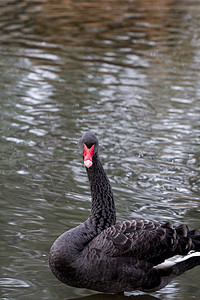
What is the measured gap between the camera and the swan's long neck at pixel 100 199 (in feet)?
15.1

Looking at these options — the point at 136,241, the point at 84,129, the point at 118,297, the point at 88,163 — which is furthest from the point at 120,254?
the point at 84,129

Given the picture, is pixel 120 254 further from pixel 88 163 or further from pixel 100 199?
pixel 88 163

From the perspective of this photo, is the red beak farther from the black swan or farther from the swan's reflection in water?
the swan's reflection in water

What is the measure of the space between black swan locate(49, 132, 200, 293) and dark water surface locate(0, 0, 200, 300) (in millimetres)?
310

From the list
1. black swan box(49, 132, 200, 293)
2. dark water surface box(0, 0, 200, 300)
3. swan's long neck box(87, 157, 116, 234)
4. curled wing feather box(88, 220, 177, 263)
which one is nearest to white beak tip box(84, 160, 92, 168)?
black swan box(49, 132, 200, 293)

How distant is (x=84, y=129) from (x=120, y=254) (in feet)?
13.9

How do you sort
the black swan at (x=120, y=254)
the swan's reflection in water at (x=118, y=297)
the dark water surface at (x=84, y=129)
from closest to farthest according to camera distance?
the black swan at (x=120, y=254), the swan's reflection in water at (x=118, y=297), the dark water surface at (x=84, y=129)

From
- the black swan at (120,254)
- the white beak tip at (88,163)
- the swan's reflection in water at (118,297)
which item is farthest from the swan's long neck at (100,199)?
the swan's reflection in water at (118,297)

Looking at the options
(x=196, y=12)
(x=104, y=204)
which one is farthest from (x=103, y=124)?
(x=196, y=12)

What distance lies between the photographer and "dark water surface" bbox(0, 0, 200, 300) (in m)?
5.37

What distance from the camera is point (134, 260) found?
14.2ft

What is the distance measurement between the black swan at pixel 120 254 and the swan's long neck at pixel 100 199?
0.33 ft

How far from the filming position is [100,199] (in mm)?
4656

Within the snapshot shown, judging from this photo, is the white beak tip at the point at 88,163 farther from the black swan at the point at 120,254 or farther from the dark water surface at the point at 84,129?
the dark water surface at the point at 84,129
